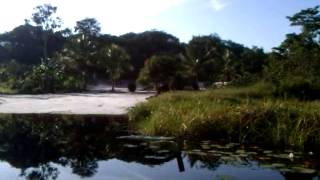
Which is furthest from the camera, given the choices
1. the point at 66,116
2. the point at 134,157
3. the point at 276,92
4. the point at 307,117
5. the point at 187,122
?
the point at 276,92

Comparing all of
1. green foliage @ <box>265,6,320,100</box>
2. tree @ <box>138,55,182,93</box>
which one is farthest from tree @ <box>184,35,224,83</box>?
A: green foliage @ <box>265,6,320,100</box>

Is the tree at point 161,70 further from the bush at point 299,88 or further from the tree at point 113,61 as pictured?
the bush at point 299,88

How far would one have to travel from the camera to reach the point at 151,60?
4875 cm

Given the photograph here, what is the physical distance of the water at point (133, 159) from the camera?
31.5 ft

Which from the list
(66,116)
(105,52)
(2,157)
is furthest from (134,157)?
(105,52)

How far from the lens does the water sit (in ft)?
31.5

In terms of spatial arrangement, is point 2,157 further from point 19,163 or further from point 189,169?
point 189,169

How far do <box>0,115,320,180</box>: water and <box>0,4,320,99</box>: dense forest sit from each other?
13276mm

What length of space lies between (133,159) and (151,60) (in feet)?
124

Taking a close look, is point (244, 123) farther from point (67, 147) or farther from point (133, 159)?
point (67, 147)

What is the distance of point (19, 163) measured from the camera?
10758 mm

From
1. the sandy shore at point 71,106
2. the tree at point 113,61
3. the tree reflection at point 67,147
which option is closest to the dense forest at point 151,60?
the tree at point 113,61

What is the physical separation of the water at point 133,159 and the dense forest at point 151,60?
13276 millimetres

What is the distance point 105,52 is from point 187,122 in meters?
48.3
